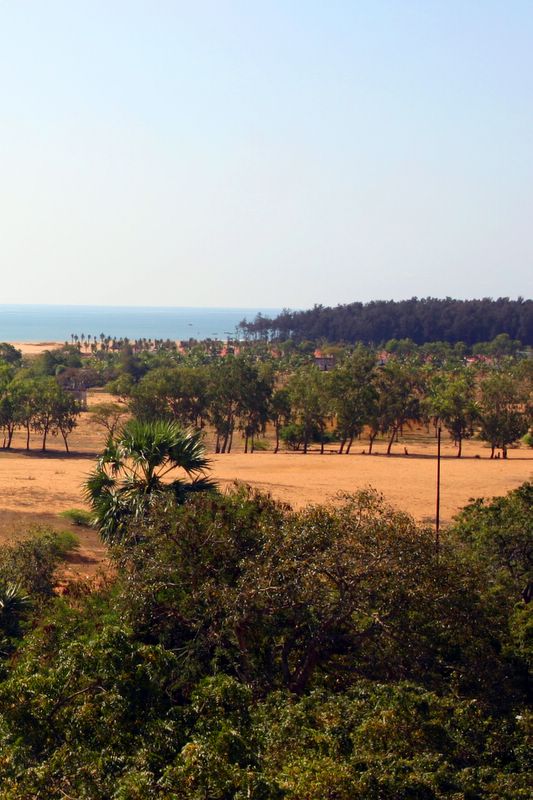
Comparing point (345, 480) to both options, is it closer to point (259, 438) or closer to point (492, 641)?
point (259, 438)

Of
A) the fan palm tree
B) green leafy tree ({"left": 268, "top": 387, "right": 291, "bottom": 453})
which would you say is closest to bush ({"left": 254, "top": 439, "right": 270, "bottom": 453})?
green leafy tree ({"left": 268, "top": 387, "right": 291, "bottom": 453})

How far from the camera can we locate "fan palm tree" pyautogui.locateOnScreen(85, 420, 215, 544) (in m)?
20.5

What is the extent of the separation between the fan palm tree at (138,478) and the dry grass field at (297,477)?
6.42m

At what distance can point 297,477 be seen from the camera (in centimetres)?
4816

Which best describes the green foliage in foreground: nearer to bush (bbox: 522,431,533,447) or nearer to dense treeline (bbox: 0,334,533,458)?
dense treeline (bbox: 0,334,533,458)

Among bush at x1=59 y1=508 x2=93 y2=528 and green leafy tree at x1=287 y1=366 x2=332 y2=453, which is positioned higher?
green leafy tree at x1=287 y1=366 x2=332 y2=453

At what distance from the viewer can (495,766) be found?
37.7ft

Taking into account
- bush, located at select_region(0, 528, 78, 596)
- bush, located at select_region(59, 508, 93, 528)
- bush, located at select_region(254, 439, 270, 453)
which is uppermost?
bush, located at select_region(0, 528, 78, 596)

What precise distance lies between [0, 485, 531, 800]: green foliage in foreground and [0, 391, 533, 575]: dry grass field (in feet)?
41.2

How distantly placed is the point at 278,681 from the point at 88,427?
61749mm

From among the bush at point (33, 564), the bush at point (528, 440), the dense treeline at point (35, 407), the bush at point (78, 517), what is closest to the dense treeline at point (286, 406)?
→ the dense treeline at point (35, 407)

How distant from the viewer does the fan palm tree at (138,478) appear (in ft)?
67.1

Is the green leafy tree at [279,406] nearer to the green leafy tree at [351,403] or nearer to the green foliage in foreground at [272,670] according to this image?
the green leafy tree at [351,403]

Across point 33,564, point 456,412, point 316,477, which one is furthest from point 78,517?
point 456,412
